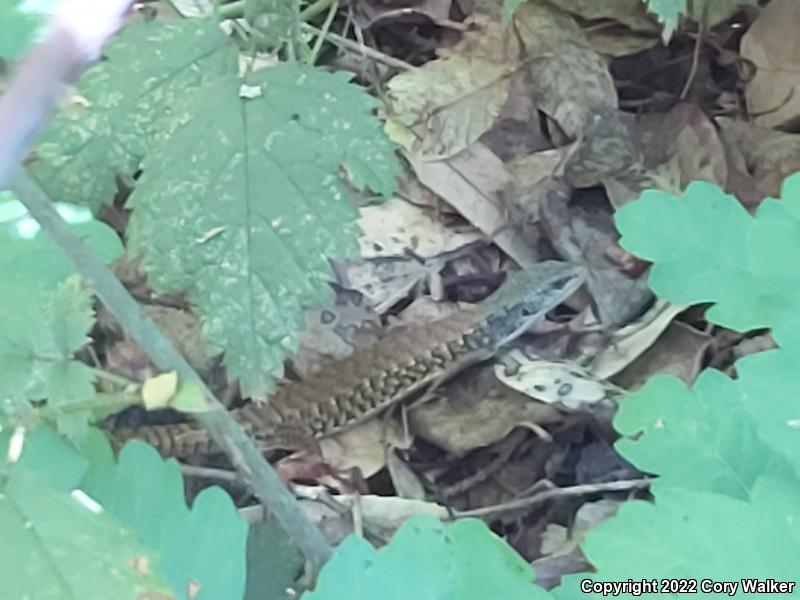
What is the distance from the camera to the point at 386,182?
1353mm

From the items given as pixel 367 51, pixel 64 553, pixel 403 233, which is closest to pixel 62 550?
pixel 64 553

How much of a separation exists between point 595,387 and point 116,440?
803 mm

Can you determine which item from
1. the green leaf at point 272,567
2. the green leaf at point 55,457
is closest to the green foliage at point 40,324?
the green leaf at point 55,457

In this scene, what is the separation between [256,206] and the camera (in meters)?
1.34

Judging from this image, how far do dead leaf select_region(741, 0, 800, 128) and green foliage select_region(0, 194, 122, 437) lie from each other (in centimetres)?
147

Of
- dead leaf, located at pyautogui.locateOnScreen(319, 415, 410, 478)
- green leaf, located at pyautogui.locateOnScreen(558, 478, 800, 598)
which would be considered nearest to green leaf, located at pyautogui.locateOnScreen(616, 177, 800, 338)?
green leaf, located at pyautogui.locateOnScreen(558, 478, 800, 598)

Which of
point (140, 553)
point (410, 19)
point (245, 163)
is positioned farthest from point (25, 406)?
point (410, 19)

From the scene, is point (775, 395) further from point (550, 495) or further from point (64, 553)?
point (550, 495)

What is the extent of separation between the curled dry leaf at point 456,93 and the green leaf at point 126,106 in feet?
2.46

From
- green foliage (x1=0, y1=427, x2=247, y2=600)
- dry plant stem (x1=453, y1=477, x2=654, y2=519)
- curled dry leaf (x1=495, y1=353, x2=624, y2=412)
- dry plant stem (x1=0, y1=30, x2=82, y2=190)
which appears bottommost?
dry plant stem (x1=453, y1=477, x2=654, y2=519)

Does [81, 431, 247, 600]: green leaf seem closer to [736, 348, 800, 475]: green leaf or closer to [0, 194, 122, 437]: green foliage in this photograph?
[0, 194, 122, 437]: green foliage

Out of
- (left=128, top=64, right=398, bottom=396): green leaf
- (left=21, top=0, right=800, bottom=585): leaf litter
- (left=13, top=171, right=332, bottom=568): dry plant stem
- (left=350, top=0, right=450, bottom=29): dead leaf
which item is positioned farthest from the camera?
(left=350, top=0, right=450, bottom=29): dead leaf

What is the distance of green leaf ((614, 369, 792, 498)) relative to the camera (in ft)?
3.42

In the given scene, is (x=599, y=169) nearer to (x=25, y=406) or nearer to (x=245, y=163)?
(x=245, y=163)
